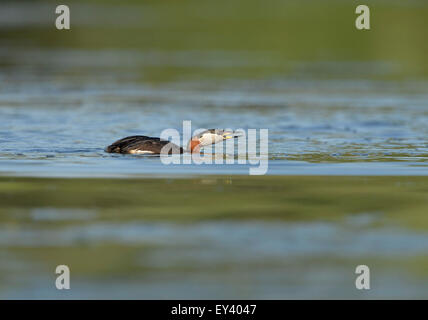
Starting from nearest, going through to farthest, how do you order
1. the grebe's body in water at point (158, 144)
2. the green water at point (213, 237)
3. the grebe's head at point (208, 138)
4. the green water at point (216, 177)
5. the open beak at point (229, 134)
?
the green water at point (213, 237), the green water at point (216, 177), the grebe's body in water at point (158, 144), the open beak at point (229, 134), the grebe's head at point (208, 138)

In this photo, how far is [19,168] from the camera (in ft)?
36.3

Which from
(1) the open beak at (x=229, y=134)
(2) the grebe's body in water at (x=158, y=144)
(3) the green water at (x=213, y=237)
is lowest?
(3) the green water at (x=213, y=237)

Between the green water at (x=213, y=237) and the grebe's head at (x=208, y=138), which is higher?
the grebe's head at (x=208, y=138)

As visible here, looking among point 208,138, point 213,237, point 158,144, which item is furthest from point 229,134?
point 213,237

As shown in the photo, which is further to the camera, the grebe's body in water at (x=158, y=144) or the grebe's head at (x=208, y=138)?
the grebe's head at (x=208, y=138)

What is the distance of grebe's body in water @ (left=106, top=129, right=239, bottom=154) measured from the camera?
1218 centimetres

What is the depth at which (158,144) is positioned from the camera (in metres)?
12.2

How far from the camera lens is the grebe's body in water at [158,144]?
1218 centimetres

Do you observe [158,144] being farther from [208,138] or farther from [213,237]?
[213,237]

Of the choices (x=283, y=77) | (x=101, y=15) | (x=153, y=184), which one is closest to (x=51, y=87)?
(x=283, y=77)

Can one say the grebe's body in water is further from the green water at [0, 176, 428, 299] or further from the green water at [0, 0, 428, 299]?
the green water at [0, 176, 428, 299]

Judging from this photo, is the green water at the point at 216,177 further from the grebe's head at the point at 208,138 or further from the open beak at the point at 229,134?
the grebe's head at the point at 208,138

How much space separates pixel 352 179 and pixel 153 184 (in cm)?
212

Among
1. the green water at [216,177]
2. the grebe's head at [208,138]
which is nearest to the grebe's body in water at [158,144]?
the grebe's head at [208,138]
